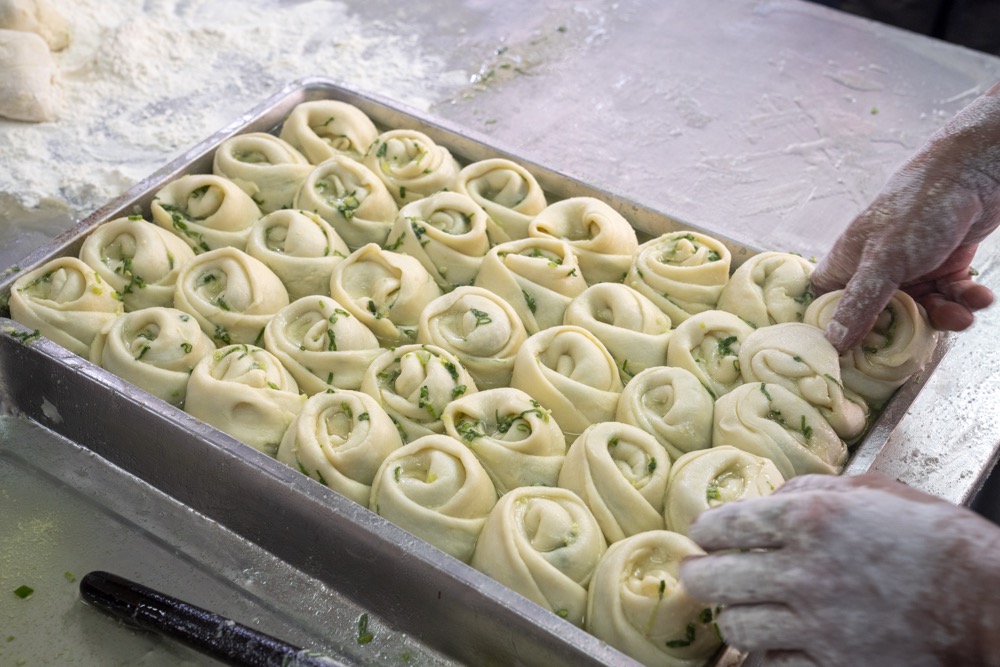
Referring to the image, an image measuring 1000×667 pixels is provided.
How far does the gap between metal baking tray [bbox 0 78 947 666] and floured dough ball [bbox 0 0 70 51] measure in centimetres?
165

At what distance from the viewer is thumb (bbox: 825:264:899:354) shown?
222cm

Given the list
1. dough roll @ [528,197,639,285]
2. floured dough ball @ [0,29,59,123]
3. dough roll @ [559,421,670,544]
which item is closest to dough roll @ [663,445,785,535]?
dough roll @ [559,421,670,544]

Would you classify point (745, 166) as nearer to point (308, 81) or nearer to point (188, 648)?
point (308, 81)

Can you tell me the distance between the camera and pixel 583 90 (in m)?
3.99

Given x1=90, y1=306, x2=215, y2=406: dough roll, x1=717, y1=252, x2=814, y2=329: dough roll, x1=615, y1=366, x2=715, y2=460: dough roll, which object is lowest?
x1=90, y1=306, x2=215, y2=406: dough roll

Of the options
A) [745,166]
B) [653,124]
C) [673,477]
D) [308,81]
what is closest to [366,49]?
[308,81]

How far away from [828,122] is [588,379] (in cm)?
214

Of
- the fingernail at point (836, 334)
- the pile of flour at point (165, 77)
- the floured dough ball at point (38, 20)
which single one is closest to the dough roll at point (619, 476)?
the fingernail at point (836, 334)

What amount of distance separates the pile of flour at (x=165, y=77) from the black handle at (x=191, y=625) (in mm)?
A: 1697

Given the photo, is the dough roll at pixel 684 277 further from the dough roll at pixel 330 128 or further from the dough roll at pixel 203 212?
the dough roll at pixel 203 212

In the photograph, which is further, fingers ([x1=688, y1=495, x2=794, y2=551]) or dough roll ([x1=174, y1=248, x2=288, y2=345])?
dough roll ([x1=174, y1=248, x2=288, y2=345])

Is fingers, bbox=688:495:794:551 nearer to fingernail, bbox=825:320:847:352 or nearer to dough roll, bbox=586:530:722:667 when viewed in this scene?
dough roll, bbox=586:530:722:667

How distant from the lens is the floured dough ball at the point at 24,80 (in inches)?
138

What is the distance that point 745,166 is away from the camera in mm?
3598
